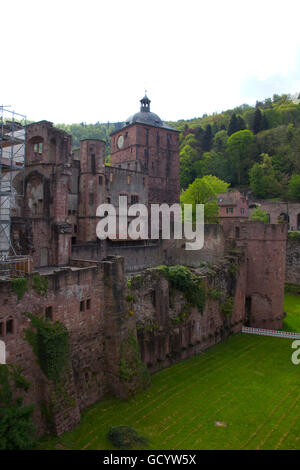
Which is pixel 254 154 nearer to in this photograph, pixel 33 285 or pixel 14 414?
pixel 33 285

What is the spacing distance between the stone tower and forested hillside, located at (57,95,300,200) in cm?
2716

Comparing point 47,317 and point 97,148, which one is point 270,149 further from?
point 47,317

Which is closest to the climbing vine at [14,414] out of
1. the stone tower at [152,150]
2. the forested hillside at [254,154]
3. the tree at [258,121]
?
the stone tower at [152,150]

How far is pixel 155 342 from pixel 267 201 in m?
54.9

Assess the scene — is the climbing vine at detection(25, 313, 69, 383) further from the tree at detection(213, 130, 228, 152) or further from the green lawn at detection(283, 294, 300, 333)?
the tree at detection(213, 130, 228, 152)

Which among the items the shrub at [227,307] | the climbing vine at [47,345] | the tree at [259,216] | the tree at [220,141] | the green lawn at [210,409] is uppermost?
the tree at [220,141]

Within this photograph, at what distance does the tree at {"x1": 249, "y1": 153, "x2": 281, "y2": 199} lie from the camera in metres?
73.4

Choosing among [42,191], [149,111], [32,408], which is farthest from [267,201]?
[32,408]

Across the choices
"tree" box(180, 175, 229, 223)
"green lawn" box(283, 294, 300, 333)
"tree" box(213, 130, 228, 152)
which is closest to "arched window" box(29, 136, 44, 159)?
"green lawn" box(283, 294, 300, 333)

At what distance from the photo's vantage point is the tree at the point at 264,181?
73.4 metres

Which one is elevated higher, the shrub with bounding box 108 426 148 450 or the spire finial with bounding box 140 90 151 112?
the spire finial with bounding box 140 90 151 112

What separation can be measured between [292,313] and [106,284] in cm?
2323

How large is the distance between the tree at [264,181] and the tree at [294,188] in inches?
118

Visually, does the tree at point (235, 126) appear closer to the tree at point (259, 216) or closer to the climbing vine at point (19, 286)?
the tree at point (259, 216)
